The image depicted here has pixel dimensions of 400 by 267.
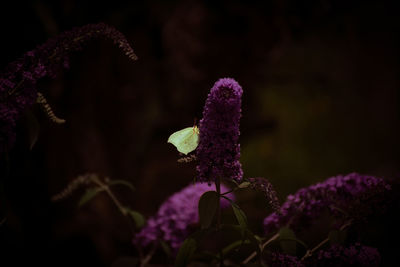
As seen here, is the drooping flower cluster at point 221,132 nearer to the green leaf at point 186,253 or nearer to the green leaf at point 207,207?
the green leaf at point 207,207

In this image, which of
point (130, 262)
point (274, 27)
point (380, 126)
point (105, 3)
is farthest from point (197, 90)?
point (380, 126)

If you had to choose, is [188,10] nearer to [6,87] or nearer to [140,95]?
[140,95]

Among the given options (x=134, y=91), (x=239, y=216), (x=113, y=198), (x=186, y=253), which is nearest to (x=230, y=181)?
(x=239, y=216)

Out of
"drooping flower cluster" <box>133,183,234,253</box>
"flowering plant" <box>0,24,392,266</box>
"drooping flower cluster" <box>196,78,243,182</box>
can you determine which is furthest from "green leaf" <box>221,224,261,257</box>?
"drooping flower cluster" <box>133,183,234,253</box>

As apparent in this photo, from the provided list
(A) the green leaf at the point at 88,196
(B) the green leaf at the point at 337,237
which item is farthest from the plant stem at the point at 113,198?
(B) the green leaf at the point at 337,237

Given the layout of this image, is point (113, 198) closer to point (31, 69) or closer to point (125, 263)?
point (125, 263)
